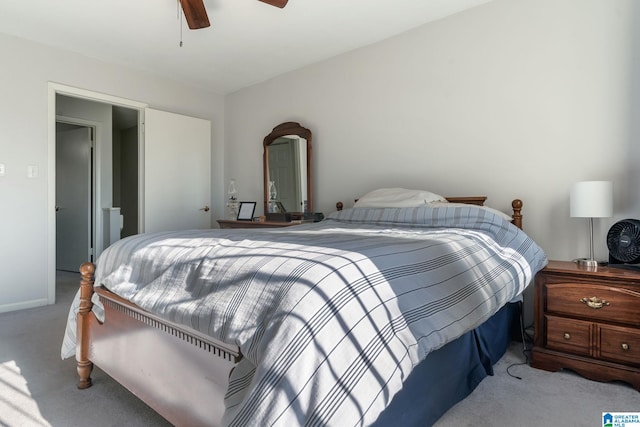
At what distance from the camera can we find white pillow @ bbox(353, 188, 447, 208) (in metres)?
2.58

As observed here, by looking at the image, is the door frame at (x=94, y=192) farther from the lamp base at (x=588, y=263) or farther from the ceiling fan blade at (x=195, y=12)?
the lamp base at (x=588, y=263)

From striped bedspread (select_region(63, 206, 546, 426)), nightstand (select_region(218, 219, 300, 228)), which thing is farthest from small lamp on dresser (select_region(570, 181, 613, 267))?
nightstand (select_region(218, 219, 300, 228))

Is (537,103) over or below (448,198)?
over

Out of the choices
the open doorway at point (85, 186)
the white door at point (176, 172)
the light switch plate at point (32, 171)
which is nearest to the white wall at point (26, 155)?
the light switch plate at point (32, 171)

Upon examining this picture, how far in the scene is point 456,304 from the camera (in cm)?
134

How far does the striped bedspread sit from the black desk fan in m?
0.77

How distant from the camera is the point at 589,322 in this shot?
1.87 meters

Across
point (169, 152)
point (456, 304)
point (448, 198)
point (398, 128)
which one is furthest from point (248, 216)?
point (456, 304)

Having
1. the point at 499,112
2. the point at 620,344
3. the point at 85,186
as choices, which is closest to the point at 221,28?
the point at 499,112

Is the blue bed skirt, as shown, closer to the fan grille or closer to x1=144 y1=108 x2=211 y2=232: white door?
the fan grille

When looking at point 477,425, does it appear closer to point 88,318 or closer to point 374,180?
point 88,318

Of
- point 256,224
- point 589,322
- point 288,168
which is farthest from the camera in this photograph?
point 288,168

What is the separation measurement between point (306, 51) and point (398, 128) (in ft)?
3.89

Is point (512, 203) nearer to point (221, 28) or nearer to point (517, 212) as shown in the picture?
point (517, 212)
